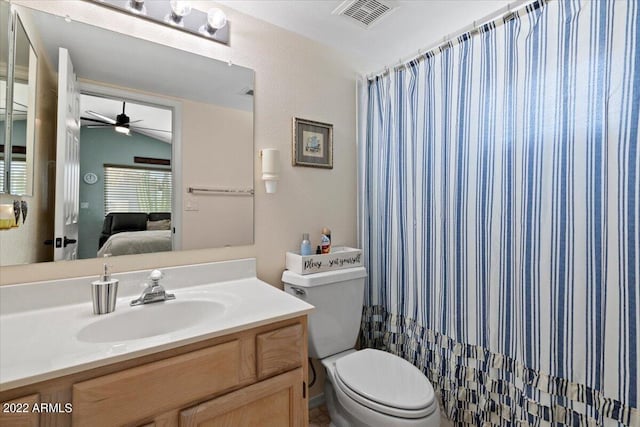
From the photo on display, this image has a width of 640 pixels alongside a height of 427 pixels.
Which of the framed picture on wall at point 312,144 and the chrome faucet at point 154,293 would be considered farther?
the framed picture on wall at point 312,144

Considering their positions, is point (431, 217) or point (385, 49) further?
point (385, 49)

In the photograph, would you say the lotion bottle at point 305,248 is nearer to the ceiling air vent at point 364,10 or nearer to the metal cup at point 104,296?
the metal cup at point 104,296

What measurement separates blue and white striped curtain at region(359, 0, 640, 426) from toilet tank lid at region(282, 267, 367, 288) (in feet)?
0.84

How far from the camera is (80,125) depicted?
3.79 ft

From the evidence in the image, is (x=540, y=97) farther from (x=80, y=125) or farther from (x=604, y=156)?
(x=80, y=125)

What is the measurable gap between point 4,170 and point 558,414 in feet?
6.94

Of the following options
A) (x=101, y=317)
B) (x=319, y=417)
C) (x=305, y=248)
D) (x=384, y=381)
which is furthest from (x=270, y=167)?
(x=319, y=417)

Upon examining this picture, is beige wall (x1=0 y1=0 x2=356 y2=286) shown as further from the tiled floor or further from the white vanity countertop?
the tiled floor

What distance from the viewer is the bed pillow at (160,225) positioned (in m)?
1.29

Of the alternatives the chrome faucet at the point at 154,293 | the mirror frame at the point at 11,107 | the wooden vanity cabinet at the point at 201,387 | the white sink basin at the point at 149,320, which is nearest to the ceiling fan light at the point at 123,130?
the mirror frame at the point at 11,107

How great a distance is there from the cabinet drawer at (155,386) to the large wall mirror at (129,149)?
606 millimetres

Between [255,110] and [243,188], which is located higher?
[255,110]

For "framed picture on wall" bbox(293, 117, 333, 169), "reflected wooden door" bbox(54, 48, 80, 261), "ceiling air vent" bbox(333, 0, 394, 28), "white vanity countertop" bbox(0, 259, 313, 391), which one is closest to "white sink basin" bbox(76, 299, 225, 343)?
"white vanity countertop" bbox(0, 259, 313, 391)

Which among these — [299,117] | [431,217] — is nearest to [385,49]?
[299,117]
